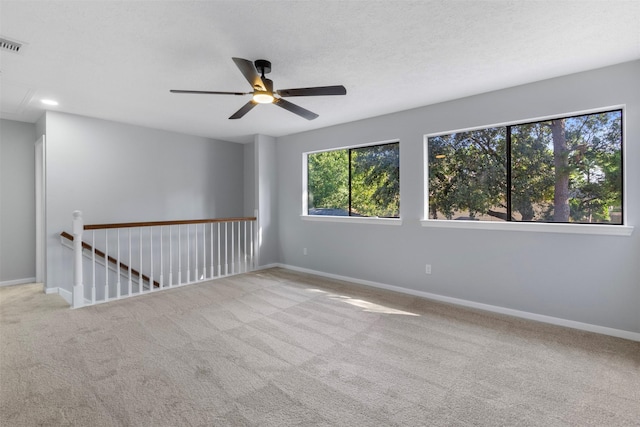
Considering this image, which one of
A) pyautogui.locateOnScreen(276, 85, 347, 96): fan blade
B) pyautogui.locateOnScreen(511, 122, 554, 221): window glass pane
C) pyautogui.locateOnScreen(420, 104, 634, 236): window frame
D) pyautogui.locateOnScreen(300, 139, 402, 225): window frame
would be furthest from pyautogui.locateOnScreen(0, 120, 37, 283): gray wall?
pyautogui.locateOnScreen(511, 122, 554, 221): window glass pane

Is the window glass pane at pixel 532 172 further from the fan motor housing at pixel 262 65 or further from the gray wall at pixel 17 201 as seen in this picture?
the gray wall at pixel 17 201

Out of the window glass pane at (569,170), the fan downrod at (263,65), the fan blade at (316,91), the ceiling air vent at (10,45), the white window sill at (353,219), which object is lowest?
the white window sill at (353,219)

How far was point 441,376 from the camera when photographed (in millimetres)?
2229

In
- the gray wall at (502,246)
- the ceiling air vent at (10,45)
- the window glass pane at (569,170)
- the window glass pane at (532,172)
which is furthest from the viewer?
the window glass pane at (532,172)

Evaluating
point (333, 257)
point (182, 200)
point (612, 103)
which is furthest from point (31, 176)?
point (612, 103)

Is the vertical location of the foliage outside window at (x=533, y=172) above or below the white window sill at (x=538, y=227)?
above

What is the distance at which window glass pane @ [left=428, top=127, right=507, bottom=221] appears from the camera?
11.8 ft

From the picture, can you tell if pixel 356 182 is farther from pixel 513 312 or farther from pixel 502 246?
pixel 513 312

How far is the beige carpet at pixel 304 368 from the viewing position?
1.84 metres

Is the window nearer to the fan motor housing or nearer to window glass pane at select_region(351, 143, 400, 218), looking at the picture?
window glass pane at select_region(351, 143, 400, 218)

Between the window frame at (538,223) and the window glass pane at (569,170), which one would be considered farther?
the window glass pane at (569,170)

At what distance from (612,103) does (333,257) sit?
12.4 ft

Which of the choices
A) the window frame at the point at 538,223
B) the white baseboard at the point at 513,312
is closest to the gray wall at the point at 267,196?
the white baseboard at the point at 513,312

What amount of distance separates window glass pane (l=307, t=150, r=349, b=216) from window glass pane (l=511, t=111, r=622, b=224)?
2.41 meters
